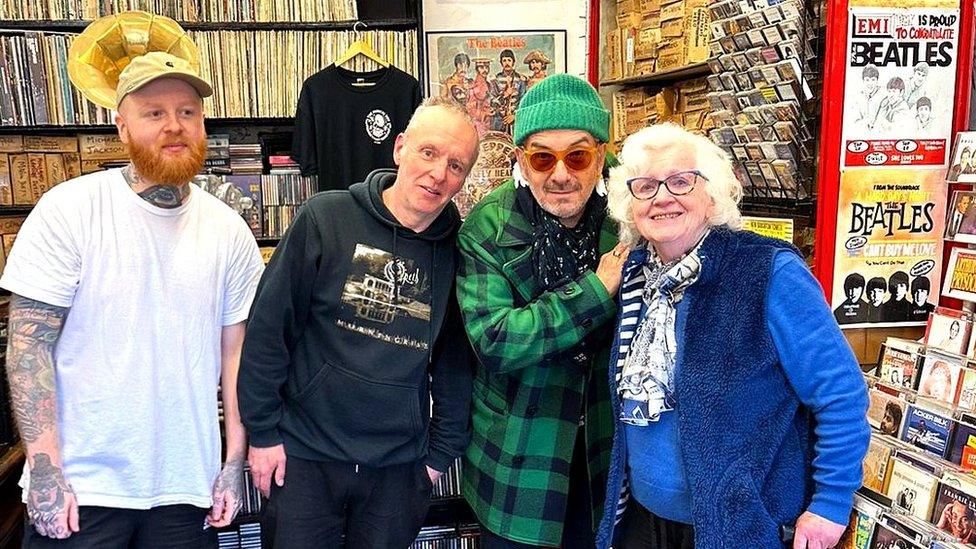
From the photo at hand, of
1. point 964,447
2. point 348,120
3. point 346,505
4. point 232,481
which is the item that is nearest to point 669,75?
point 348,120

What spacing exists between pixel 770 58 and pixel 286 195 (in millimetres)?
2434

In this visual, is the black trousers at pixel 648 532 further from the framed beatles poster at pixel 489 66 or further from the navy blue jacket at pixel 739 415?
the framed beatles poster at pixel 489 66

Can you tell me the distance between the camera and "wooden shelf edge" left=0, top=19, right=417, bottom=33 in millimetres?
3562

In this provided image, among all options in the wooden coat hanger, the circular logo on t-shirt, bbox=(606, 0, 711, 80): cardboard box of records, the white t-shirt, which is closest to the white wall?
bbox=(606, 0, 711, 80): cardboard box of records

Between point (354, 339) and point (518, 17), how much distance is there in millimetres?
2987

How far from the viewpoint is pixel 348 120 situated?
3691 mm

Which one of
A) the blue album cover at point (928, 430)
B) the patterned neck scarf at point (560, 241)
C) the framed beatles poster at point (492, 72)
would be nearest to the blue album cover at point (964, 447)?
the blue album cover at point (928, 430)

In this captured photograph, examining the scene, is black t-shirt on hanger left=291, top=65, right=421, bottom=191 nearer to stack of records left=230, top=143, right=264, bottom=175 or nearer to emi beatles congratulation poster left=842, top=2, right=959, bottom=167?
stack of records left=230, top=143, right=264, bottom=175

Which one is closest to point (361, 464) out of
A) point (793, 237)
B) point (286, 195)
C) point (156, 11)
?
point (793, 237)

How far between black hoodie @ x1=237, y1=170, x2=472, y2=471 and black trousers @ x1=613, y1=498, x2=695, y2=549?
512mm

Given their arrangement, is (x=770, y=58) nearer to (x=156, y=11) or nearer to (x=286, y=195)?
(x=286, y=195)

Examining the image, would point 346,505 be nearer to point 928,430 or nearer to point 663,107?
point 928,430

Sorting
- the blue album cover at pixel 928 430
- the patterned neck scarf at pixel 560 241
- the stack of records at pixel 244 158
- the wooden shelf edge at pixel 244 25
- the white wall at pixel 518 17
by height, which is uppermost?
the white wall at pixel 518 17

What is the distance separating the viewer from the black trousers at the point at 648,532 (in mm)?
1453
